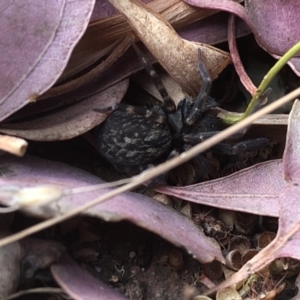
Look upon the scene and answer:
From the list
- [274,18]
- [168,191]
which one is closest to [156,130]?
[168,191]

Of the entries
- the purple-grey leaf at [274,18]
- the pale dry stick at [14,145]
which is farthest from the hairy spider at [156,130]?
the pale dry stick at [14,145]

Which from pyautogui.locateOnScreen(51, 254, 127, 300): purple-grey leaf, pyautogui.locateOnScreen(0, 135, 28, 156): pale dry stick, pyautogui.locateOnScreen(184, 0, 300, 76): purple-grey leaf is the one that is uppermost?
pyautogui.locateOnScreen(184, 0, 300, 76): purple-grey leaf

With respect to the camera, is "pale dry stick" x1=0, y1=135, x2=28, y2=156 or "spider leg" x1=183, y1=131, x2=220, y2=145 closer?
"pale dry stick" x1=0, y1=135, x2=28, y2=156

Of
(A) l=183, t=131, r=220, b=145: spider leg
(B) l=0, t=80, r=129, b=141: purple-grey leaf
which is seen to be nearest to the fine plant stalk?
(A) l=183, t=131, r=220, b=145: spider leg

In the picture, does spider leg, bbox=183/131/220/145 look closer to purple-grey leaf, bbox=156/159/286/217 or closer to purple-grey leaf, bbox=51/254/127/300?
purple-grey leaf, bbox=156/159/286/217

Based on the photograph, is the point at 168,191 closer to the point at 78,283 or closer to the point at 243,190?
the point at 243,190

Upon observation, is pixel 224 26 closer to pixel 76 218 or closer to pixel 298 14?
pixel 298 14

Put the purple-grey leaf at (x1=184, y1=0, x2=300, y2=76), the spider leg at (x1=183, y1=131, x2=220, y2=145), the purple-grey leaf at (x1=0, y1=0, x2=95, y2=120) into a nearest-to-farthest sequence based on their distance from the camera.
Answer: the purple-grey leaf at (x1=0, y1=0, x2=95, y2=120)
the purple-grey leaf at (x1=184, y1=0, x2=300, y2=76)
the spider leg at (x1=183, y1=131, x2=220, y2=145)
